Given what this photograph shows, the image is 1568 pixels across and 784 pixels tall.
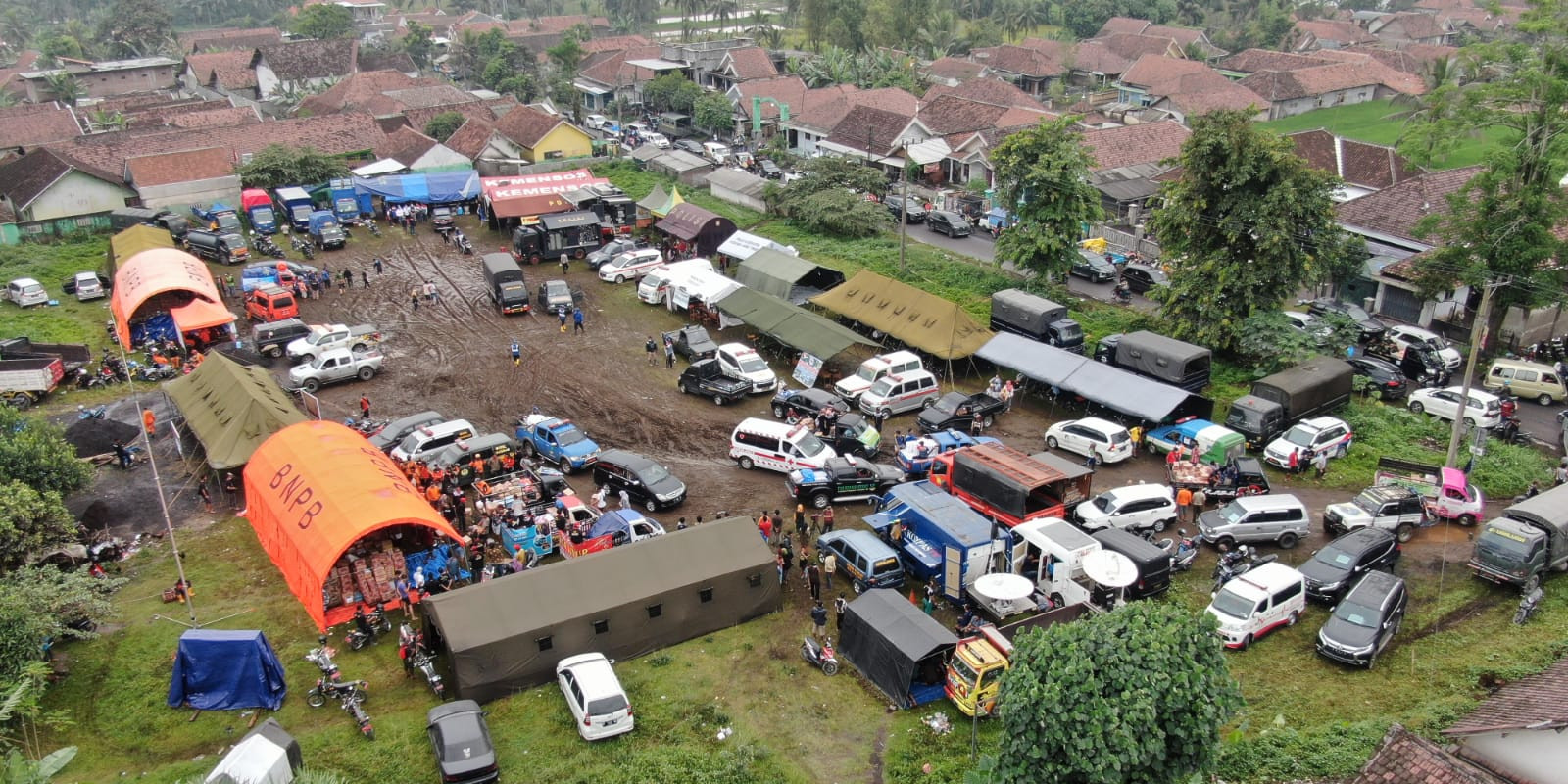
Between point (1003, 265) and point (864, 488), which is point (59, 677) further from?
point (1003, 265)

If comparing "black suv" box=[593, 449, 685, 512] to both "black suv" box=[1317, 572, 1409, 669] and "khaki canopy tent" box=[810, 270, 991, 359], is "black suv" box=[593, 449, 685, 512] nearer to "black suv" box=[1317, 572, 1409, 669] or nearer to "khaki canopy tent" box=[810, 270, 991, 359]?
"khaki canopy tent" box=[810, 270, 991, 359]

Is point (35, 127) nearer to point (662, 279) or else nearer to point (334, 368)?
point (334, 368)

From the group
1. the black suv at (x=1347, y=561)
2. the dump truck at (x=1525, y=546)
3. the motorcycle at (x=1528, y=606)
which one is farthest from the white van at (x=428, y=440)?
the motorcycle at (x=1528, y=606)

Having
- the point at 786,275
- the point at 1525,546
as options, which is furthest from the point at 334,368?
the point at 1525,546

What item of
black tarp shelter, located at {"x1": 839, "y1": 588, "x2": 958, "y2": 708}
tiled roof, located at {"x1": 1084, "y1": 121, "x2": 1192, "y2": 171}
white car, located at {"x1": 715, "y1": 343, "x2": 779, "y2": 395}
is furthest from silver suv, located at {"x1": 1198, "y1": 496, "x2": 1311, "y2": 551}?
tiled roof, located at {"x1": 1084, "y1": 121, "x2": 1192, "y2": 171}

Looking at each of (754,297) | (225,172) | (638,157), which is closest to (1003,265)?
(754,297)

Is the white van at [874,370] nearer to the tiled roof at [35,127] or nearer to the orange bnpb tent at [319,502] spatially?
the orange bnpb tent at [319,502]
